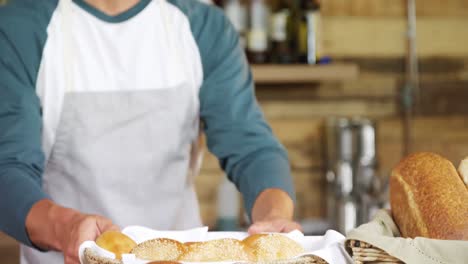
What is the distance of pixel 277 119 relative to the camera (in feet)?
9.18

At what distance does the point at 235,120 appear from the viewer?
151cm

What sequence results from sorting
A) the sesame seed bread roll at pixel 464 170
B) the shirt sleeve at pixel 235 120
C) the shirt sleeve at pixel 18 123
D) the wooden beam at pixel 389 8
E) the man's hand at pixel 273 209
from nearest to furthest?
the sesame seed bread roll at pixel 464 170
the man's hand at pixel 273 209
the shirt sleeve at pixel 18 123
the shirt sleeve at pixel 235 120
the wooden beam at pixel 389 8

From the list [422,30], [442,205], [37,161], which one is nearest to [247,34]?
[422,30]

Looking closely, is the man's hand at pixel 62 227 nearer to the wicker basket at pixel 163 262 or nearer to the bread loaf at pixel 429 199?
the wicker basket at pixel 163 262

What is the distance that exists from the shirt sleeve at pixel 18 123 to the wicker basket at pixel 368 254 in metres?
0.54

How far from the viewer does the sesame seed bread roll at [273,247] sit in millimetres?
878

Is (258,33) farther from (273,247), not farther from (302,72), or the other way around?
(273,247)

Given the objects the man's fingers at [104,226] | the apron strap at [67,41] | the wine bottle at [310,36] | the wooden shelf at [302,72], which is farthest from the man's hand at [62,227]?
the wine bottle at [310,36]

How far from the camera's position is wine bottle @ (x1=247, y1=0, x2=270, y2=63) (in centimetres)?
256

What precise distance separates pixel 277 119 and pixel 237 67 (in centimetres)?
124

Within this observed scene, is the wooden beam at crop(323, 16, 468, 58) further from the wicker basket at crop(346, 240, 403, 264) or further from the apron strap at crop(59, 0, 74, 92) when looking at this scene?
the wicker basket at crop(346, 240, 403, 264)

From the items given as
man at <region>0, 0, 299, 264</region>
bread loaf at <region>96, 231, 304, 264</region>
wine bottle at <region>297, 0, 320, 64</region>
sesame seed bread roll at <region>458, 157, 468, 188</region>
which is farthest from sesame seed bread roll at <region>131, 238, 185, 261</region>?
wine bottle at <region>297, 0, 320, 64</region>

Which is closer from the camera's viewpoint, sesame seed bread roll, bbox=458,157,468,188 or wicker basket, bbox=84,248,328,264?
wicker basket, bbox=84,248,328,264

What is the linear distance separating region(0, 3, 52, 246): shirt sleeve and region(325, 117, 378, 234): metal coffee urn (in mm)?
1398
